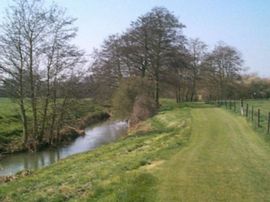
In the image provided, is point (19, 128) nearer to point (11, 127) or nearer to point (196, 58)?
point (11, 127)

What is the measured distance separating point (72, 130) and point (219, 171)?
3113 centimetres

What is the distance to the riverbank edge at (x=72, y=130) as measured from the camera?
117 ft

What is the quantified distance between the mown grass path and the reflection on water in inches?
464

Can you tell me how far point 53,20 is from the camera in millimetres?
38875

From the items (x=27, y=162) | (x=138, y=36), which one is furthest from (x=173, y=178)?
(x=138, y=36)

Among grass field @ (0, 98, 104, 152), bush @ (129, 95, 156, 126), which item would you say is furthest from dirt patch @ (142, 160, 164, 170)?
bush @ (129, 95, 156, 126)

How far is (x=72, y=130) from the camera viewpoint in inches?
1784

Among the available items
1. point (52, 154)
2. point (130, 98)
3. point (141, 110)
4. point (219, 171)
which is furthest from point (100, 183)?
point (130, 98)

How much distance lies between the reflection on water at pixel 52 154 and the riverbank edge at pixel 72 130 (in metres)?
0.77

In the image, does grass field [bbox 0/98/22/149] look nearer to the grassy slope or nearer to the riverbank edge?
the riverbank edge

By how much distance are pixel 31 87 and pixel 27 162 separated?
28.6 ft

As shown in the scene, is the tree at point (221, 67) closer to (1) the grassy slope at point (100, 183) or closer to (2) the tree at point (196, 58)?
(2) the tree at point (196, 58)

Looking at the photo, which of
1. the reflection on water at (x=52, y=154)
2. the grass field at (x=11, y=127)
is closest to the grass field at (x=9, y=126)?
the grass field at (x=11, y=127)

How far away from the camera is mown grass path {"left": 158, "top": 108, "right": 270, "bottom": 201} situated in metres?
12.5
